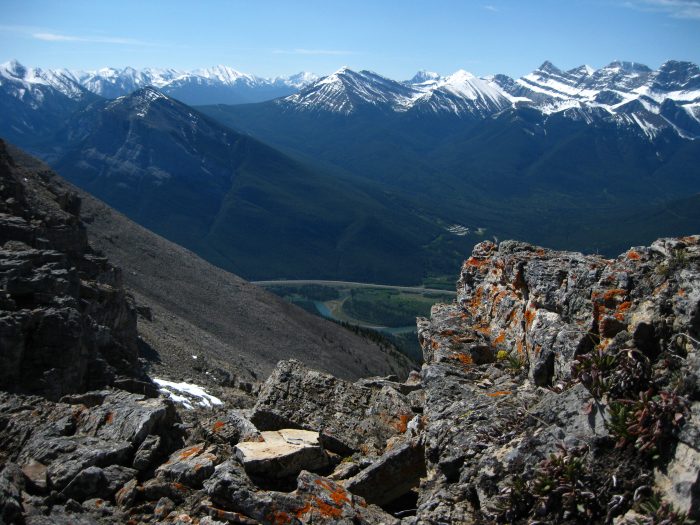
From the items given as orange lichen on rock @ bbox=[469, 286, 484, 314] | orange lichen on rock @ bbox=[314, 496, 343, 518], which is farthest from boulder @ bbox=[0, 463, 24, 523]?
orange lichen on rock @ bbox=[469, 286, 484, 314]

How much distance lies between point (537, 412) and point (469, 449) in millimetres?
1292

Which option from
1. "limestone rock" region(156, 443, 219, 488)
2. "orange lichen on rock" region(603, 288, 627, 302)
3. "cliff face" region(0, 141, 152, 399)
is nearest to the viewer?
"limestone rock" region(156, 443, 219, 488)

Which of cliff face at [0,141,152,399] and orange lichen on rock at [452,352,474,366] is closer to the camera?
orange lichen on rock at [452,352,474,366]

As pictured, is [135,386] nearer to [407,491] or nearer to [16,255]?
[16,255]

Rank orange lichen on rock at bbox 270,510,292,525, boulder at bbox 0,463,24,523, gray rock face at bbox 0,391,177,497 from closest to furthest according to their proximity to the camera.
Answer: boulder at bbox 0,463,24,523 → orange lichen on rock at bbox 270,510,292,525 → gray rock face at bbox 0,391,177,497

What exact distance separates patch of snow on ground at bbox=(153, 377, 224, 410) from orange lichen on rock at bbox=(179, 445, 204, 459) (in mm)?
20236

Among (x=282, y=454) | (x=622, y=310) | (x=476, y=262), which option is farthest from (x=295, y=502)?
(x=476, y=262)

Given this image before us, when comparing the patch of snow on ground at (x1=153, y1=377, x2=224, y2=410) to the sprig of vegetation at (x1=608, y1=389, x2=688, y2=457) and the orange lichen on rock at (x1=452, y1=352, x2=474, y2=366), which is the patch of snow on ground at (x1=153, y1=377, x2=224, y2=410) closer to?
the orange lichen on rock at (x1=452, y1=352, x2=474, y2=366)

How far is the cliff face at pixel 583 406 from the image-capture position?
829cm

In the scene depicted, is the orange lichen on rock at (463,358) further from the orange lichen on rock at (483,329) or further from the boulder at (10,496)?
the boulder at (10,496)

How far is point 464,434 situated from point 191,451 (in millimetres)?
5160

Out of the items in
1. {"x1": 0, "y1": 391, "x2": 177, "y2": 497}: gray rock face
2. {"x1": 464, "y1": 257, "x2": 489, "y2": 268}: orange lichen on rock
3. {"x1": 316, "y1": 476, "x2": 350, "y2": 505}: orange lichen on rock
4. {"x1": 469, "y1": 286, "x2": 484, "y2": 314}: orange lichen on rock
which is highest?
{"x1": 464, "y1": 257, "x2": 489, "y2": 268}: orange lichen on rock

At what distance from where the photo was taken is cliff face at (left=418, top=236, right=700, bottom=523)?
8.29 meters

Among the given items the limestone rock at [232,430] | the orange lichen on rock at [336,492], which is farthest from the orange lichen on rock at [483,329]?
the orange lichen on rock at [336,492]
